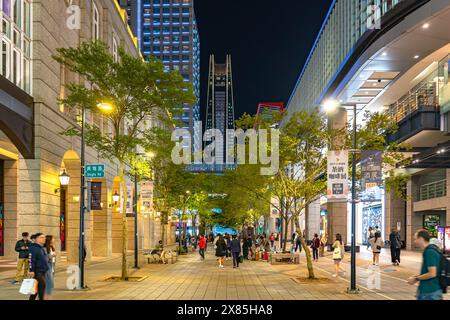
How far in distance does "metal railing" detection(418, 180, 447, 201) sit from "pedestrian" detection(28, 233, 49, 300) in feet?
110

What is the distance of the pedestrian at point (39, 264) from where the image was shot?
42.2 ft

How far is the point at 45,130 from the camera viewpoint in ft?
89.6

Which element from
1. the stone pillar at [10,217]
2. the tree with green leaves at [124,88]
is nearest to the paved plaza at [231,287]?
the tree with green leaves at [124,88]

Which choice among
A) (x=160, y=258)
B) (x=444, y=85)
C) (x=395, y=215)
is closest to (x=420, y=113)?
(x=444, y=85)

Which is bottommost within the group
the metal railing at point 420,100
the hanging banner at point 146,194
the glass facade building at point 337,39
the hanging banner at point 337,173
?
the hanging banner at point 146,194

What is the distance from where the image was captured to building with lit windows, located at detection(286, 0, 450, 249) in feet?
106

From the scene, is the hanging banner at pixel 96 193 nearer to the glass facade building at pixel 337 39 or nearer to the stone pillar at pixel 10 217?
the stone pillar at pixel 10 217

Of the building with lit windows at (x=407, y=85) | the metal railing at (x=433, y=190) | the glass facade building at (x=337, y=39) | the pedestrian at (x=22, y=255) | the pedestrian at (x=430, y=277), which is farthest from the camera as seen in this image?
the glass facade building at (x=337, y=39)

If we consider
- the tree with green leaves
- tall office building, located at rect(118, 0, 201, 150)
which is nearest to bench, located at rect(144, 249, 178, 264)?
the tree with green leaves

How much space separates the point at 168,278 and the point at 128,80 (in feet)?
27.5

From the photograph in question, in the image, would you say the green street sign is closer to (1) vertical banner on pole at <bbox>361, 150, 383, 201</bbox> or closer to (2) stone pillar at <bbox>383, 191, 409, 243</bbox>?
(1) vertical banner on pole at <bbox>361, 150, 383, 201</bbox>

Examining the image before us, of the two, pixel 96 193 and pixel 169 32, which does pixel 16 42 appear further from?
pixel 169 32

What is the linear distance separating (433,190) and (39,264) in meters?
37.1

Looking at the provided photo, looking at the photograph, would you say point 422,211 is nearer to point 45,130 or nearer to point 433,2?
point 433,2
